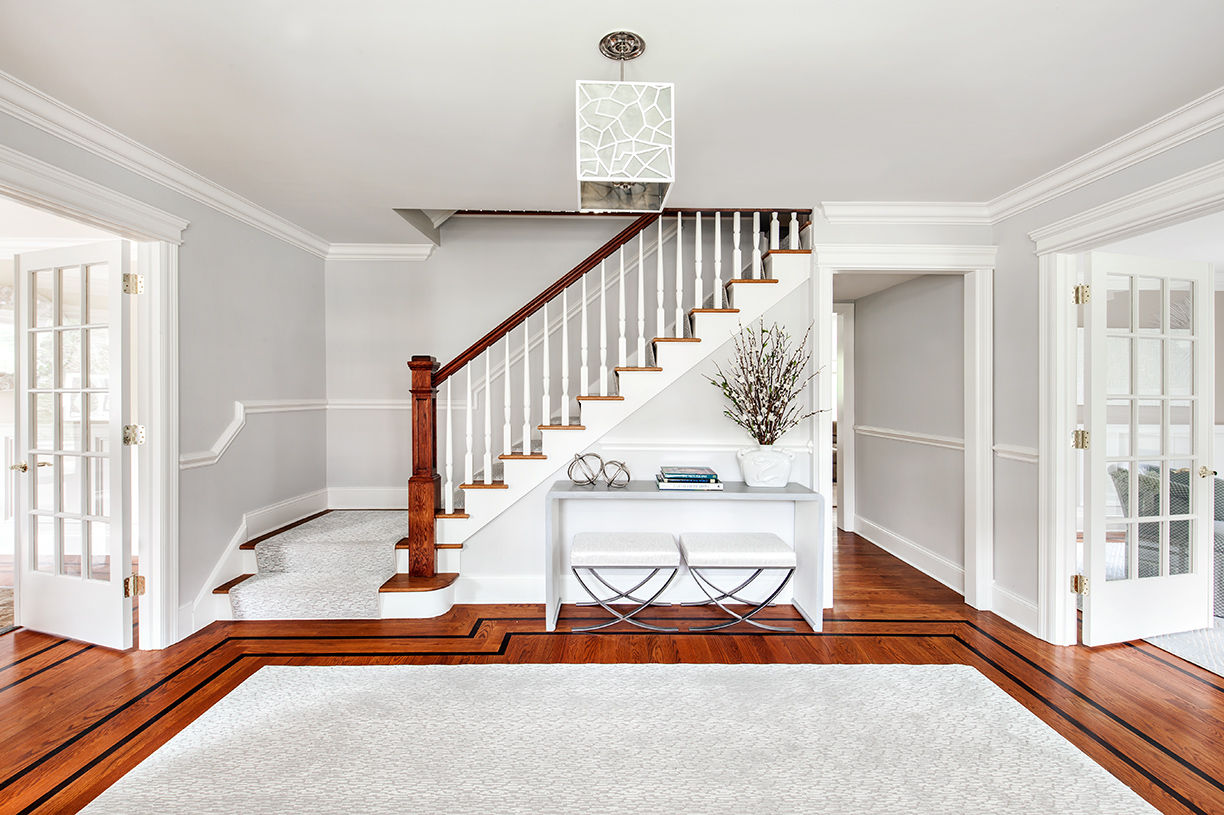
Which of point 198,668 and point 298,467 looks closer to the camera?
point 198,668

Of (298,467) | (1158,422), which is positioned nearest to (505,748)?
(298,467)

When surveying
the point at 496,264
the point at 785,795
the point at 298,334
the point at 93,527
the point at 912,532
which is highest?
the point at 496,264

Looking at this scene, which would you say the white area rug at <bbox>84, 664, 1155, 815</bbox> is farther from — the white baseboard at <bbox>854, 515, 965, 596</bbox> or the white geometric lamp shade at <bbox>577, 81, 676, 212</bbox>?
the white geometric lamp shade at <bbox>577, 81, 676, 212</bbox>

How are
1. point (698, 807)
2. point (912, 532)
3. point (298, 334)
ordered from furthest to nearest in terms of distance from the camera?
point (912, 532), point (298, 334), point (698, 807)

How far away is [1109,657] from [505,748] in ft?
9.15

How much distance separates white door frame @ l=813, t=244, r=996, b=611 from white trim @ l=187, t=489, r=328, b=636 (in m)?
3.36

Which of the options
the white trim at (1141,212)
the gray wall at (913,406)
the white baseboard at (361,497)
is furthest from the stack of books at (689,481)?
the white baseboard at (361,497)

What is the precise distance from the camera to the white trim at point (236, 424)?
3.07 meters

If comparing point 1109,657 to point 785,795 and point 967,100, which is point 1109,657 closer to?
point 785,795

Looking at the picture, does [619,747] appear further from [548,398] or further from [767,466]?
[548,398]

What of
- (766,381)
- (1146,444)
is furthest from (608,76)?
(1146,444)

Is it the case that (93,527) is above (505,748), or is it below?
above

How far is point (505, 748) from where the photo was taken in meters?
2.15

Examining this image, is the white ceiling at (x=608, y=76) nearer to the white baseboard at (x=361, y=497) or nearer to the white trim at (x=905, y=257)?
the white trim at (x=905, y=257)
